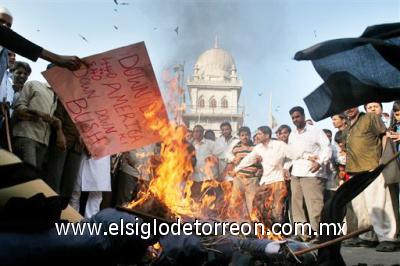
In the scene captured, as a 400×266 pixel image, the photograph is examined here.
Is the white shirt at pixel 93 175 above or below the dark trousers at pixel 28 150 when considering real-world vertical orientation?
below

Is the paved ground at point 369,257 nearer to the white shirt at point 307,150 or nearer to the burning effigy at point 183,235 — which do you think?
the burning effigy at point 183,235

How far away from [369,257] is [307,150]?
9.09 feet

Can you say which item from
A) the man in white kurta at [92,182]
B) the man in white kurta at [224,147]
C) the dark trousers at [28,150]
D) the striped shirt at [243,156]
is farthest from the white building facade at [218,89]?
the dark trousers at [28,150]

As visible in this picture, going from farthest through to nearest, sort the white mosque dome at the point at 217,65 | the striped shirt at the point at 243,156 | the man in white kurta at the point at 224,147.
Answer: the white mosque dome at the point at 217,65 → the man in white kurta at the point at 224,147 → the striped shirt at the point at 243,156

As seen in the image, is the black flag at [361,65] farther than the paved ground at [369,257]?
No

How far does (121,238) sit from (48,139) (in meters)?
3.21

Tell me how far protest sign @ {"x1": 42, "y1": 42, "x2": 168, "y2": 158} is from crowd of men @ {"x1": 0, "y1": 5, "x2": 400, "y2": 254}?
2.69 ft

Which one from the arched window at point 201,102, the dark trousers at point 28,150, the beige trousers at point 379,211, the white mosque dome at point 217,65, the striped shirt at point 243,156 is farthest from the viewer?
the arched window at point 201,102

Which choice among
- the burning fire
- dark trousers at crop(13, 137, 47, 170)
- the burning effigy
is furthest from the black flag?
dark trousers at crop(13, 137, 47, 170)

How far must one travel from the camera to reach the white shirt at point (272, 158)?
8.32m

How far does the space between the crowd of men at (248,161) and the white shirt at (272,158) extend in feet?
0.06

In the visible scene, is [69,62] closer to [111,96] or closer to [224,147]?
[111,96]

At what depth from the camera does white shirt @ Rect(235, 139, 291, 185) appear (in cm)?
832

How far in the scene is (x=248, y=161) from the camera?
28.8 ft
